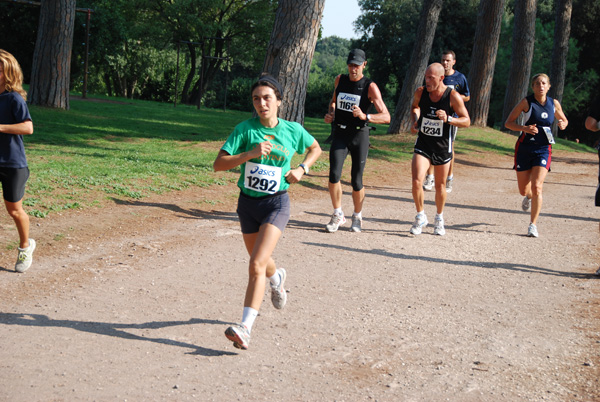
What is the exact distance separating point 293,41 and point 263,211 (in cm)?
901

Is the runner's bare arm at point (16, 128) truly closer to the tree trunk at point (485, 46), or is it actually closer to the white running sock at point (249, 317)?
the white running sock at point (249, 317)

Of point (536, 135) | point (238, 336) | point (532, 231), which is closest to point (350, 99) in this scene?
point (536, 135)

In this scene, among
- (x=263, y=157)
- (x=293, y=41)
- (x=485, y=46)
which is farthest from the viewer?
(x=485, y=46)

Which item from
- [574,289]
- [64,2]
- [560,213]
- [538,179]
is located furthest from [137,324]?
[64,2]

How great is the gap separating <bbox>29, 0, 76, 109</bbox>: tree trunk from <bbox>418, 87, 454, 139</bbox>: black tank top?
1271 centimetres

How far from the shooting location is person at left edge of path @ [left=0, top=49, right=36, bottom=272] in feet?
18.7

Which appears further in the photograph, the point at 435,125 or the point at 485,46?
the point at 485,46

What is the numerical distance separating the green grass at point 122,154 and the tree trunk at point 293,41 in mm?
1812

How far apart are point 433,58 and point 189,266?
39.8 m

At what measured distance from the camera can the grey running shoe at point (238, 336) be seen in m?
4.32

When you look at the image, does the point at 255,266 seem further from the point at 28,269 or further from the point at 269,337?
the point at 28,269

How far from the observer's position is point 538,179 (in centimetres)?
875

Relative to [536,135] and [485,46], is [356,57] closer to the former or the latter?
[536,135]

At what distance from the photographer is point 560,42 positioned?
3078 centimetres
